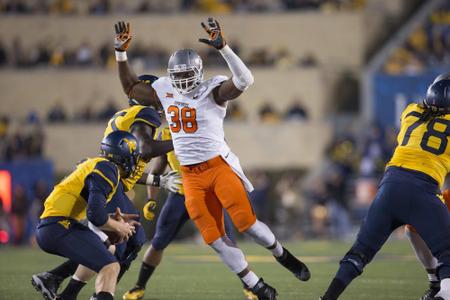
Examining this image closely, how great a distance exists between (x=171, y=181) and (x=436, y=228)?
2.39 meters

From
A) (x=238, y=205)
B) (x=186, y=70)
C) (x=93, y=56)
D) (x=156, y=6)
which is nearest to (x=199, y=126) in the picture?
(x=186, y=70)

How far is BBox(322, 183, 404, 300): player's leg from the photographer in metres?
7.32

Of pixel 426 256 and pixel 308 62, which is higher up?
pixel 426 256

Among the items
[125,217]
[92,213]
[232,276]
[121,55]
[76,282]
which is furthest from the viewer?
[232,276]

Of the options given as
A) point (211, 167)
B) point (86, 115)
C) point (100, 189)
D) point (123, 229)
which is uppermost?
point (100, 189)

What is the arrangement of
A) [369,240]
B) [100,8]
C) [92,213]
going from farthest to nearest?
[100,8], [369,240], [92,213]

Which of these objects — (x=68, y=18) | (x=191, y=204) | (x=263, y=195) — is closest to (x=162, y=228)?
(x=191, y=204)

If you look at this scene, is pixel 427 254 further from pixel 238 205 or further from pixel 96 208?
pixel 96 208

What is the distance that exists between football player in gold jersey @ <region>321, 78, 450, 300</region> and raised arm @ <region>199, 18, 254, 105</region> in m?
1.27

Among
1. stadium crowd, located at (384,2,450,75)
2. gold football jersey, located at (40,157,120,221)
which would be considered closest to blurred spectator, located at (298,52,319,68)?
stadium crowd, located at (384,2,450,75)

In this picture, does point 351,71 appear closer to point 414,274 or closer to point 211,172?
point 414,274

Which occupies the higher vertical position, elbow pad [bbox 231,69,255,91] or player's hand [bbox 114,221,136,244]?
elbow pad [bbox 231,69,255,91]

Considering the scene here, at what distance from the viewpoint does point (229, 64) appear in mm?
7535

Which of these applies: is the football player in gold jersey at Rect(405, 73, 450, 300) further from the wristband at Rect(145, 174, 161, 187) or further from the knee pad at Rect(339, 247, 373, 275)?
the wristband at Rect(145, 174, 161, 187)
